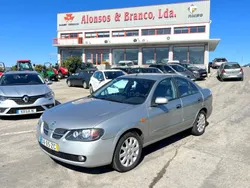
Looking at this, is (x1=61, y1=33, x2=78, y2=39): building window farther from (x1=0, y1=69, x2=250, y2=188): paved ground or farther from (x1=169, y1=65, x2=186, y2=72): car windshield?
(x1=0, y1=69, x2=250, y2=188): paved ground

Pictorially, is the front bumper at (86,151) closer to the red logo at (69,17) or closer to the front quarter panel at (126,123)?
the front quarter panel at (126,123)

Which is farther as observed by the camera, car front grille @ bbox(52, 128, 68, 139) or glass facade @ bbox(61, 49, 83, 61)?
glass facade @ bbox(61, 49, 83, 61)

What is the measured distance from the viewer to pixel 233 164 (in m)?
4.16

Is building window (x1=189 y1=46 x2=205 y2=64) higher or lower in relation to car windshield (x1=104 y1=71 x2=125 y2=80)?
higher

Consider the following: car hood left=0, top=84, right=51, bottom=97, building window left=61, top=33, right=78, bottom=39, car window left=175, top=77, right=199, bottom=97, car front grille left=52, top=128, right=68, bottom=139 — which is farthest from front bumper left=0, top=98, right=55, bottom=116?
building window left=61, top=33, right=78, bottom=39

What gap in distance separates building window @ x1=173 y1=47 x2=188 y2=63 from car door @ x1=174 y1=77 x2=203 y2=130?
2543cm

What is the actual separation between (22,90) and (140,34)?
2671 centimetres

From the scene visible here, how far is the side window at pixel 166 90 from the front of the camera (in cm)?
458

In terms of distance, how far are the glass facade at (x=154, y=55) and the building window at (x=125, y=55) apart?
127cm

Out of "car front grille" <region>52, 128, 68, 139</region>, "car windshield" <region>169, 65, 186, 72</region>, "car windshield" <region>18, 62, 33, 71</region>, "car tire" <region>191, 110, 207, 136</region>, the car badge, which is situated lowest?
"car tire" <region>191, 110, 207, 136</region>

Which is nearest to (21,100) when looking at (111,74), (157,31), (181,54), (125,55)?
(111,74)

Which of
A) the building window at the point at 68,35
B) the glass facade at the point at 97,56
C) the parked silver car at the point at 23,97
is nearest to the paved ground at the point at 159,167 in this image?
the parked silver car at the point at 23,97

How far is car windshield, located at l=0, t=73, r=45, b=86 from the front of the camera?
26.7 ft

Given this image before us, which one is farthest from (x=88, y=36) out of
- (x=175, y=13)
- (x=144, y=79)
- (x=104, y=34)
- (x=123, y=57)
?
(x=144, y=79)
